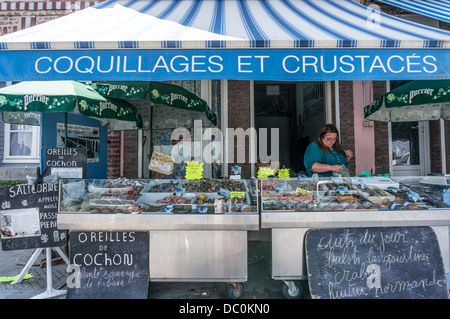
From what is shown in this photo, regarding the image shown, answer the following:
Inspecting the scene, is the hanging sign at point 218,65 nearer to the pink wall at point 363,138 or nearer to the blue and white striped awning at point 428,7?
the blue and white striped awning at point 428,7

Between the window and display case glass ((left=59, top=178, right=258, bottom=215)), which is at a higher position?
the window

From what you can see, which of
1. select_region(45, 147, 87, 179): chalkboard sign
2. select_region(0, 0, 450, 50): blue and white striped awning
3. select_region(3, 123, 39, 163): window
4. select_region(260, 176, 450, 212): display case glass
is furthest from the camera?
select_region(3, 123, 39, 163): window

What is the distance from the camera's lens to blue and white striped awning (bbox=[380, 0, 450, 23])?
4871 millimetres

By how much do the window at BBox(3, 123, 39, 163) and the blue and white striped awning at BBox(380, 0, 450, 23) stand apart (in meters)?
8.43

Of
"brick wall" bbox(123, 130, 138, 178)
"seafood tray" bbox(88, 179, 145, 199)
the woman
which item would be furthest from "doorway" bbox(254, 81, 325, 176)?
"seafood tray" bbox(88, 179, 145, 199)

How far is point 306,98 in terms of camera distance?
28.9ft

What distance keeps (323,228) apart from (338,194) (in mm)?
559

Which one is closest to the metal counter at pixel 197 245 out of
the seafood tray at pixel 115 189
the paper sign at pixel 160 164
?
the seafood tray at pixel 115 189

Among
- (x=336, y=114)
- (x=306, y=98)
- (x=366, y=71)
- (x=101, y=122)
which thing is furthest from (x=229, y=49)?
(x=306, y=98)

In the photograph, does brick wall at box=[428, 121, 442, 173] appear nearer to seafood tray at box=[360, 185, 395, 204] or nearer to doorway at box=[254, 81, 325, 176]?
doorway at box=[254, 81, 325, 176]

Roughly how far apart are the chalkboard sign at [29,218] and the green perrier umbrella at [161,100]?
165 centimetres

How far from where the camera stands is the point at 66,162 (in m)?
4.09

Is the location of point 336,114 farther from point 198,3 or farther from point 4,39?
point 4,39

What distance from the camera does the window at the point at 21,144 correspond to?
23.0ft
